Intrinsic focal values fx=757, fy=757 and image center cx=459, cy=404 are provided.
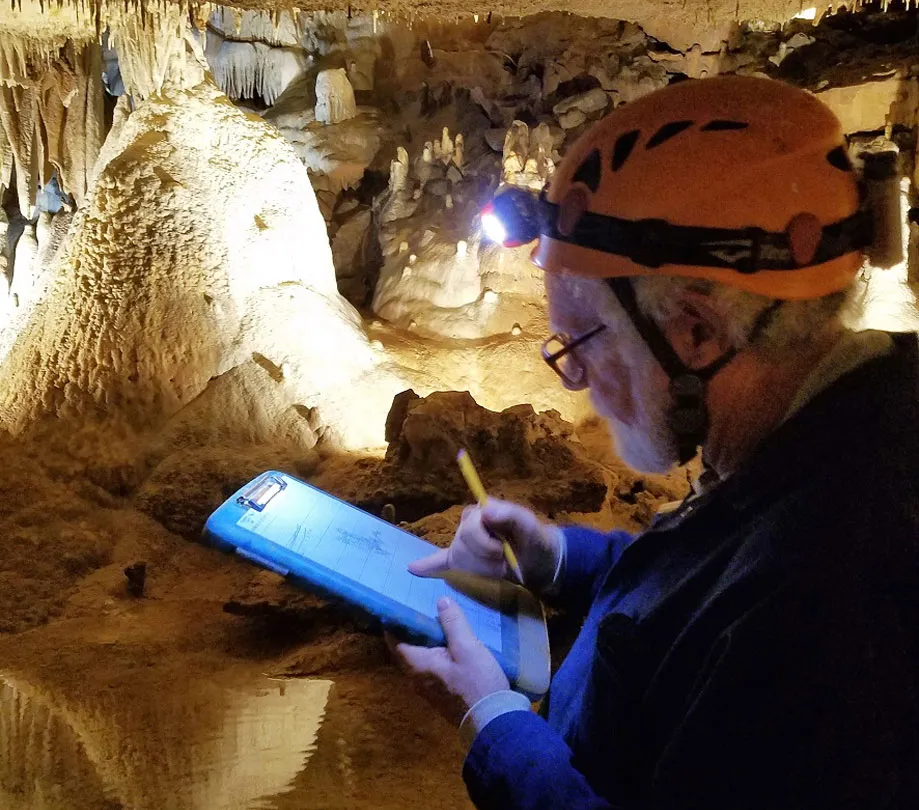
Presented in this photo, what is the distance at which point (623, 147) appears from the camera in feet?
3.55

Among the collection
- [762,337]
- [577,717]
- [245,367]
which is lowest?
[245,367]

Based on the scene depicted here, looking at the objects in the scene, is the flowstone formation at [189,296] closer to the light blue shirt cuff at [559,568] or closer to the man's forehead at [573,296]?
the light blue shirt cuff at [559,568]

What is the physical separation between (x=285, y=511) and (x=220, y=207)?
3.39 m

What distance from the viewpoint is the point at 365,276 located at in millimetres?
9906

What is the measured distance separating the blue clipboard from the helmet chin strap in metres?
0.58

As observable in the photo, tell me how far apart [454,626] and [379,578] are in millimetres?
292

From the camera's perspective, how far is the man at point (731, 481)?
78 centimetres

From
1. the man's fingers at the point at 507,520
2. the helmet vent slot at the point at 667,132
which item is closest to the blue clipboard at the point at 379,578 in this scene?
the man's fingers at the point at 507,520

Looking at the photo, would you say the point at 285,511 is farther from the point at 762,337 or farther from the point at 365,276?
the point at 365,276

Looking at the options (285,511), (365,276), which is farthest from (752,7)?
(365,276)

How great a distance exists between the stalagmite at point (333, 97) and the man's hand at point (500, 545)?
378 inches

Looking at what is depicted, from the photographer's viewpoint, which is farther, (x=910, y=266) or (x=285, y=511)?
(x=910, y=266)

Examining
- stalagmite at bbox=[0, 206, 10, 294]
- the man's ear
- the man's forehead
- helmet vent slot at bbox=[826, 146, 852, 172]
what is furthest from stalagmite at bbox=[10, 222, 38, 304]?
helmet vent slot at bbox=[826, 146, 852, 172]

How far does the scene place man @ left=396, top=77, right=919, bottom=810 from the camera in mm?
783
